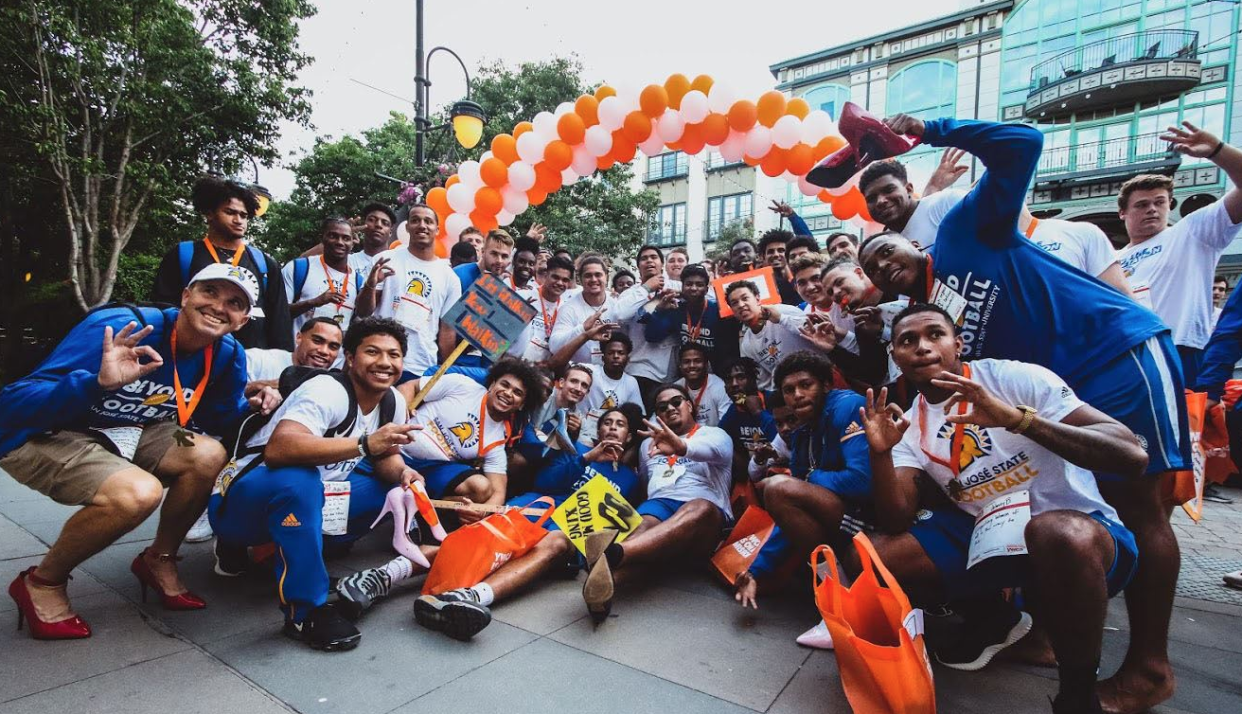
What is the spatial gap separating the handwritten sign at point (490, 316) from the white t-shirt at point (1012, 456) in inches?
82.4

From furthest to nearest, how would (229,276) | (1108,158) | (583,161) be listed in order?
(1108,158), (583,161), (229,276)

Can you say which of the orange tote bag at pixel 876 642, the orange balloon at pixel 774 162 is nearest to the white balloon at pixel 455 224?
the orange balloon at pixel 774 162

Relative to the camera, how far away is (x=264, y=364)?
3291mm

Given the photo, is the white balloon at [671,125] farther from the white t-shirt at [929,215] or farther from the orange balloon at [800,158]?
the white t-shirt at [929,215]

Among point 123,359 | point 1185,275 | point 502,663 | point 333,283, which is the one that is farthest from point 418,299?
point 1185,275

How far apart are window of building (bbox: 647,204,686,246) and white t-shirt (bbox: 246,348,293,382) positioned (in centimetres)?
2179

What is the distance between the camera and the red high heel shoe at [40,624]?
85.9 inches

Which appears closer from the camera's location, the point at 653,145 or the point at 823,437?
the point at 823,437

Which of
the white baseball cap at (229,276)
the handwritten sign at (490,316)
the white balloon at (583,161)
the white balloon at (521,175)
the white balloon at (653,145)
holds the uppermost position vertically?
the white balloon at (653,145)

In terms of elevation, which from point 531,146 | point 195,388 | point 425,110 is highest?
point 425,110

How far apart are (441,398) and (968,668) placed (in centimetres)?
308

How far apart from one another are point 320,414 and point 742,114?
Result: 14.2 feet

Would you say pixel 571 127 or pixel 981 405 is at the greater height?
pixel 571 127

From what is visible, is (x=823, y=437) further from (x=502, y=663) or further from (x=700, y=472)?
(x=502, y=663)
